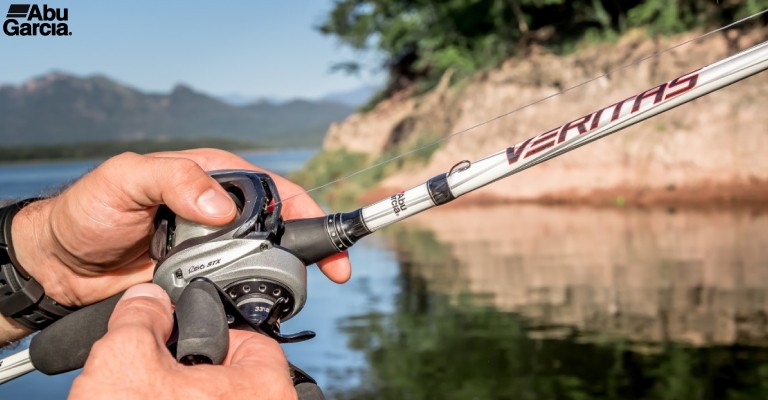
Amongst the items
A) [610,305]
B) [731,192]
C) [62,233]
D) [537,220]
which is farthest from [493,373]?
[731,192]

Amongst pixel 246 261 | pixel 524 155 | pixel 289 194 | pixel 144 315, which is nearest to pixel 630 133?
pixel 289 194

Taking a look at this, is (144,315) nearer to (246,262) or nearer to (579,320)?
(246,262)

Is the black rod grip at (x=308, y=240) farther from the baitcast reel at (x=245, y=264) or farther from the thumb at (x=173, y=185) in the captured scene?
the thumb at (x=173, y=185)

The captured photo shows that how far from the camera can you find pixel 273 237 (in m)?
2.41

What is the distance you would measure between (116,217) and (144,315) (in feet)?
2.98

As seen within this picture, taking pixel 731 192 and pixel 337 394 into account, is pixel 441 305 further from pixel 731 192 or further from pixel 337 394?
pixel 731 192

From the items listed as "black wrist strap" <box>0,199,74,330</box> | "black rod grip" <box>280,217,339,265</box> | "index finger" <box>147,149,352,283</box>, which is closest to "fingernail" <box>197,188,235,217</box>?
"black rod grip" <box>280,217,339,265</box>

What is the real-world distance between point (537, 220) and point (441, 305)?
6.79 m

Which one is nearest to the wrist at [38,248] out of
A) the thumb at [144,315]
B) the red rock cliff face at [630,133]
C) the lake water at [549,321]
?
the lake water at [549,321]

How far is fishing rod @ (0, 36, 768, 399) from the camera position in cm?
226

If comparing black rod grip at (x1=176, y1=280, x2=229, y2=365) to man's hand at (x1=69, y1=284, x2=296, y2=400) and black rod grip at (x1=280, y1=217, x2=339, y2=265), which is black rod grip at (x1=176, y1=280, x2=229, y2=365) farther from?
black rod grip at (x1=280, y1=217, x2=339, y2=265)

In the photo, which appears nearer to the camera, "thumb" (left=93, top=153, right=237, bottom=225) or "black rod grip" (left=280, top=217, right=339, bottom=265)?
"thumb" (left=93, top=153, right=237, bottom=225)

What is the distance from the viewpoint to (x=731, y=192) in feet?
49.8

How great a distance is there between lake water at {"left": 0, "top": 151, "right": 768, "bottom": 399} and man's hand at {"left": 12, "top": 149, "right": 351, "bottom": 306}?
273 millimetres
